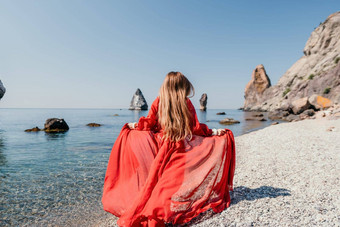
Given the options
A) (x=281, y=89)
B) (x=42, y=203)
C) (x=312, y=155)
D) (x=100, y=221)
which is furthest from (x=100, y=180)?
(x=281, y=89)

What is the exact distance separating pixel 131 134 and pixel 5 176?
26.2 feet

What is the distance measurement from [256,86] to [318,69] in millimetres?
51123

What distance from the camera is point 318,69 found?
54.3 metres

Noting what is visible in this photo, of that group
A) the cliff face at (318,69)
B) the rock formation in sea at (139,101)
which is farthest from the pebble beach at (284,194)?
the rock formation in sea at (139,101)

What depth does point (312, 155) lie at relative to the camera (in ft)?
27.7

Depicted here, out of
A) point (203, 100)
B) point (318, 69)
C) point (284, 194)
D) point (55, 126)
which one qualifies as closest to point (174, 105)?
point (284, 194)

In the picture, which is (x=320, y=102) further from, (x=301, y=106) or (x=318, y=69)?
(x=318, y=69)

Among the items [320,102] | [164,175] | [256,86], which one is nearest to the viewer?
[164,175]

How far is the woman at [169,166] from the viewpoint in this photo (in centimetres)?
363

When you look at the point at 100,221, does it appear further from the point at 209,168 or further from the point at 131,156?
the point at 209,168

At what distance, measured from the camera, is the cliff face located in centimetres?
4109

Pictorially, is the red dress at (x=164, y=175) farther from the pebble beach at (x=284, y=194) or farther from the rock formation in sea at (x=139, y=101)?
the rock formation in sea at (x=139, y=101)

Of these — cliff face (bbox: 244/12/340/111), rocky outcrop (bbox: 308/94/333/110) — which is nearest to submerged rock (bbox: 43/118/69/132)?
rocky outcrop (bbox: 308/94/333/110)

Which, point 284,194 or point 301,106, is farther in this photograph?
point 301,106
